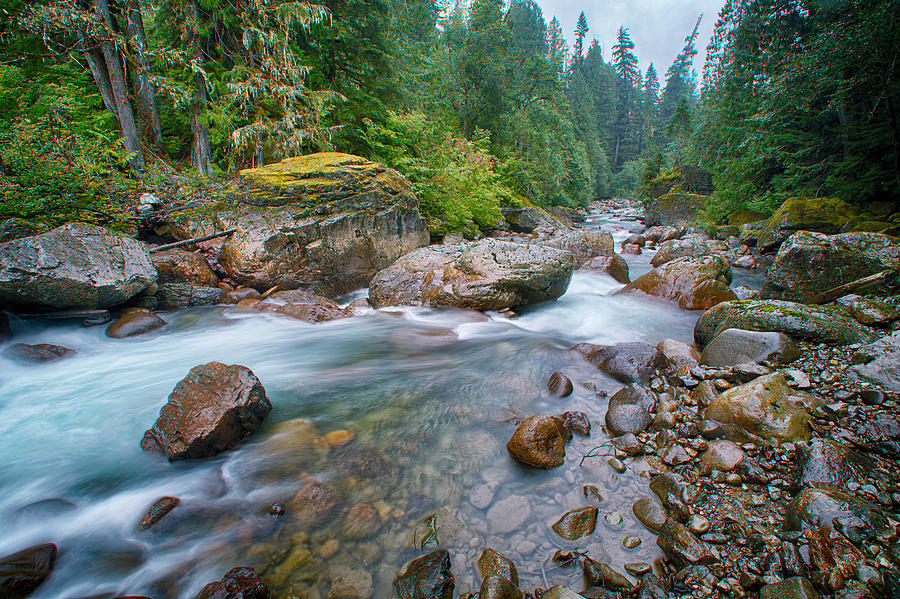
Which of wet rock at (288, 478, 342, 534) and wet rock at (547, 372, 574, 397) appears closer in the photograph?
wet rock at (288, 478, 342, 534)

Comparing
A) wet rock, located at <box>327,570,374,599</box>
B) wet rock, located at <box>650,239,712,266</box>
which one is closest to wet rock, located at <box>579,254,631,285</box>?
wet rock, located at <box>650,239,712,266</box>

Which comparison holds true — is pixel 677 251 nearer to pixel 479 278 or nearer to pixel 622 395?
pixel 479 278

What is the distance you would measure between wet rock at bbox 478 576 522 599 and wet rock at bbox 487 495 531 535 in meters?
0.48

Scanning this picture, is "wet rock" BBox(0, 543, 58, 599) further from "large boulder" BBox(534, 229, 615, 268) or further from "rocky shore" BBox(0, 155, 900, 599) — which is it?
"large boulder" BBox(534, 229, 615, 268)

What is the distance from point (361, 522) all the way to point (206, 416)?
163cm

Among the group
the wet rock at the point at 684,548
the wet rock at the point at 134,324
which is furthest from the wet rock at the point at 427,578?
the wet rock at the point at 134,324

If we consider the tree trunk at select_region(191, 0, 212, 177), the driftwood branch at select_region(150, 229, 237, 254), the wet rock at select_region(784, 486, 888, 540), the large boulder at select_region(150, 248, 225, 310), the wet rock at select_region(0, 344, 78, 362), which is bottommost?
the wet rock at select_region(784, 486, 888, 540)

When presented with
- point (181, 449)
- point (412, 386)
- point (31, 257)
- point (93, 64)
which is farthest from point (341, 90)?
point (181, 449)

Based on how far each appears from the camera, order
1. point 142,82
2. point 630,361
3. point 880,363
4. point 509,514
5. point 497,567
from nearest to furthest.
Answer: point 497,567, point 509,514, point 880,363, point 630,361, point 142,82

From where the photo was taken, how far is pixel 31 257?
4.72 meters

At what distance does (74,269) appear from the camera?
504 cm

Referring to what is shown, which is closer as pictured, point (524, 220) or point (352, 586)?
point (352, 586)

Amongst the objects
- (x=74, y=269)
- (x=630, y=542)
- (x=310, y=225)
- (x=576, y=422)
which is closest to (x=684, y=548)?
(x=630, y=542)

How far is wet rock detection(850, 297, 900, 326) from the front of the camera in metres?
4.31
